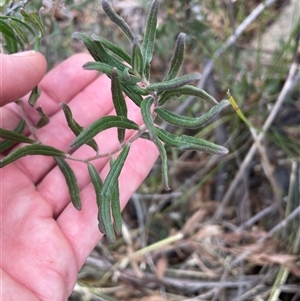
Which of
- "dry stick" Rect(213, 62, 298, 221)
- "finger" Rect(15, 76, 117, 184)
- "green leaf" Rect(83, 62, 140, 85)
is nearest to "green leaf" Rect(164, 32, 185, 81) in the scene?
"green leaf" Rect(83, 62, 140, 85)

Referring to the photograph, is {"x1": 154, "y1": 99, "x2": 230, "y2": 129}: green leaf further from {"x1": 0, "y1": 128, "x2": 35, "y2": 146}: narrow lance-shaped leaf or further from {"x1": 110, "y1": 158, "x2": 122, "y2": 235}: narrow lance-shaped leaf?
{"x1": 0, "y1": 128, "x2": 35, "y2": 146}: narrow lance-shaped leaf

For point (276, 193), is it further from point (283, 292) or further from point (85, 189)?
point (85, 189)

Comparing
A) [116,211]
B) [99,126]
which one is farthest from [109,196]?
[99,126]

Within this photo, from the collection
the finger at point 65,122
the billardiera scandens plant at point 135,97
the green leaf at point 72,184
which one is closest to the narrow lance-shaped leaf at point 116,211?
the billardiera scandens plant at point 135,97

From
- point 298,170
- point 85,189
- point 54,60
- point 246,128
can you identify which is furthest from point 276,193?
point 54,60

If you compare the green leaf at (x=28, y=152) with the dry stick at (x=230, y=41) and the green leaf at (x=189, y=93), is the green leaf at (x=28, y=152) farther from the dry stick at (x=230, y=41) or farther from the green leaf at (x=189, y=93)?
the dry stick at (x=230, y=41)

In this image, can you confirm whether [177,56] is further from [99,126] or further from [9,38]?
[9,38]
